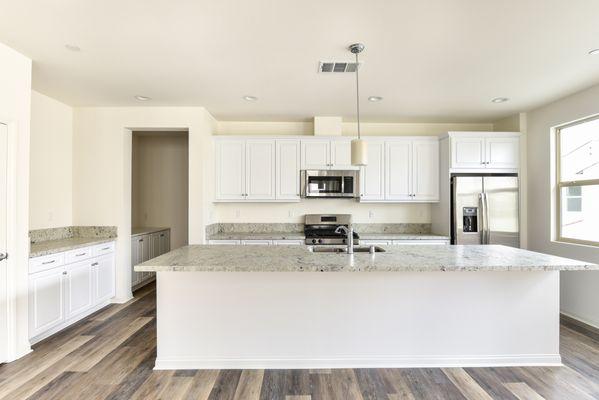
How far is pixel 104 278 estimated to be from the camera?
3822mm

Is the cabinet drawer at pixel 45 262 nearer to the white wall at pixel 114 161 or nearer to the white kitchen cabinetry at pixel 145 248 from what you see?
the white wall at pixel 114 161

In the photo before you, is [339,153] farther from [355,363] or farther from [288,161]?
[355,363]

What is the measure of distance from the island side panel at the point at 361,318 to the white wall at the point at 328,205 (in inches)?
93.1

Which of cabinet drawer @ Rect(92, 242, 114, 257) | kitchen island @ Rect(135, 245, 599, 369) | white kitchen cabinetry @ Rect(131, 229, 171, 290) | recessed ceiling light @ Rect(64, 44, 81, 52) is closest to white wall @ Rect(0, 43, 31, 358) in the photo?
recessed ceiling light @ Rect(64, 44, 81, 52)

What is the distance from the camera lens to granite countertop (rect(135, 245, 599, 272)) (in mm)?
2111

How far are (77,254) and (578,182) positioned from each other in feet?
19.0

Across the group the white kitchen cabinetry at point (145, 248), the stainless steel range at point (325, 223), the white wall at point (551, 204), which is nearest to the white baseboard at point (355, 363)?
the white wall at point (551, 204)

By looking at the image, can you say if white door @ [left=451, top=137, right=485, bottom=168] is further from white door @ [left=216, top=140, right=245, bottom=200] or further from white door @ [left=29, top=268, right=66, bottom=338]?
white door @ [left=29, top=268, right=66, bottom=338]

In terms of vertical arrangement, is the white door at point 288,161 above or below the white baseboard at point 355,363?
above

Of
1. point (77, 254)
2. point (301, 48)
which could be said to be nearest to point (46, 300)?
point (77, 254)

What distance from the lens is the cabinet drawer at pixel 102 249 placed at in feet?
12.0

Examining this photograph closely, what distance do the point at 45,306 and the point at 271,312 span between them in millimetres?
2278

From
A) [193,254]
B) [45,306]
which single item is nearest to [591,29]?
[193,254]

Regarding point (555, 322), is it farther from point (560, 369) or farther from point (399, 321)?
point (399, 321)
